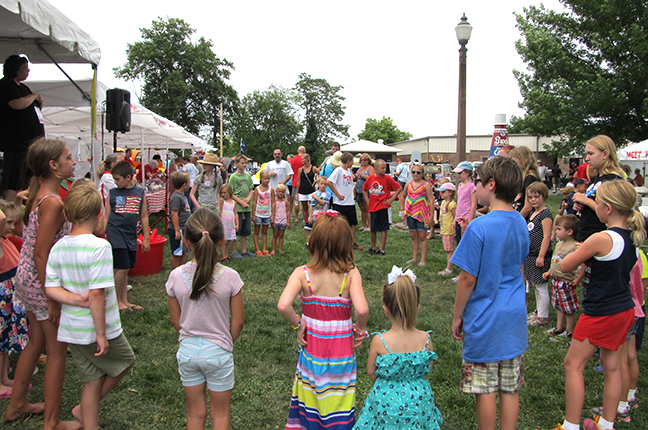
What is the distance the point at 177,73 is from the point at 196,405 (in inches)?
1778

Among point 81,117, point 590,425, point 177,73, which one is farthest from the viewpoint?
point 177,73

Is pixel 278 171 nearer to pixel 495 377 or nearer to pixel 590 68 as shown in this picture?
pixel 495 377

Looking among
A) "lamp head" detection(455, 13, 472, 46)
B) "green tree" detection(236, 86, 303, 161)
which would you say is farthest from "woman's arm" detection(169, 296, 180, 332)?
"green tree" detection(236, 86, 303, 161)

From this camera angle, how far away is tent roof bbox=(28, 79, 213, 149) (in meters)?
8.37

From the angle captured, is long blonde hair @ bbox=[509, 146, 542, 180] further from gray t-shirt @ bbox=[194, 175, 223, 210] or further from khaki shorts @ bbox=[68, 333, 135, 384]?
gray t-shirt @ bbox=[194, 175, 223, 210]

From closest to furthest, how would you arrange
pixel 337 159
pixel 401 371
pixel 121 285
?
1. pixel 401 371
2. pixel 121 285
3. pixel 337 159

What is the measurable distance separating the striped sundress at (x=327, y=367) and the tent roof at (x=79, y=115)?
300 inches

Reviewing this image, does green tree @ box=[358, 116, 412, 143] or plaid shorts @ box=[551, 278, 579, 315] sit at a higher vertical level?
green tree @ box=[358, 116, 412, 143]

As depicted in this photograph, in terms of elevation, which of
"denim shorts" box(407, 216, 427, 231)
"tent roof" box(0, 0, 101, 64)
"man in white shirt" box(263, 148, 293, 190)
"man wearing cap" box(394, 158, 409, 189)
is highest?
"tent roof" box(0, 0, 101, 64)

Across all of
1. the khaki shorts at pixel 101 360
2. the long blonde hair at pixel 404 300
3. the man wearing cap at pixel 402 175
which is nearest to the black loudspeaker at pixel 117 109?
the khaki shorts at pixel 101 360

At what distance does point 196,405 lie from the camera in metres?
2.56

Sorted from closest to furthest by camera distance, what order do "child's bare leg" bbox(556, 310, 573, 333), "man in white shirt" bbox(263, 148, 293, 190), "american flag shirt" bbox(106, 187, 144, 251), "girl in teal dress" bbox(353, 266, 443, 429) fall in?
1. "girl in teal dress" bbox(353, 266, 443, 429)
2. "child's bare leg" bbox(556, 310, 573, 333)
3. "american flag shirt" bbox(106, 187, 144, 251)
4. "man in white shirt" bbox(263, 148, 293, 190)

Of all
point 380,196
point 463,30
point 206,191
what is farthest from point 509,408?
point 463,30

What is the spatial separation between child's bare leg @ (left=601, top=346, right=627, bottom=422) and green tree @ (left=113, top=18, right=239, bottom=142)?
145 feet
